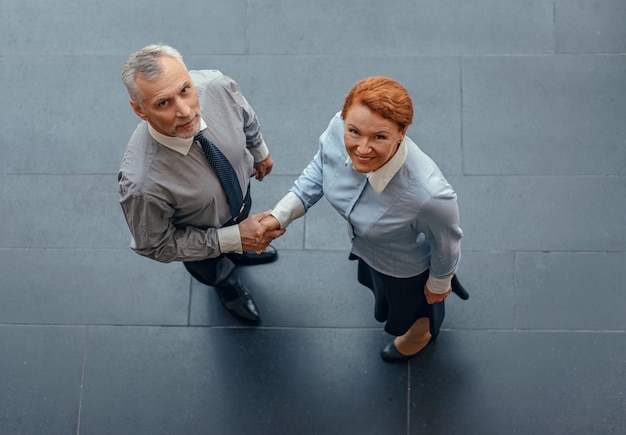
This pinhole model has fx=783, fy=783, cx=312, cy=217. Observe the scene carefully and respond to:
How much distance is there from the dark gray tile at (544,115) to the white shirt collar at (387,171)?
52.2 inches

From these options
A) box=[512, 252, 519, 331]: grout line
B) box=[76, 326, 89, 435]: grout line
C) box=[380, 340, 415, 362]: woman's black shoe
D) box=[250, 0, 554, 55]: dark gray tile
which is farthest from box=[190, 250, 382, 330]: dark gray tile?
box=[250, 0, 554, 55]: dark gray tile

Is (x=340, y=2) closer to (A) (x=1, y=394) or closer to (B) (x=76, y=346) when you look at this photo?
(B) (x=76, y=346)

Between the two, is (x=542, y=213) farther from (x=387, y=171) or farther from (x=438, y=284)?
(x=387, y=171)

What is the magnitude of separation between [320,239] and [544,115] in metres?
1.18

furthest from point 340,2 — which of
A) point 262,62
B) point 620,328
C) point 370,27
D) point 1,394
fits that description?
point 1,394

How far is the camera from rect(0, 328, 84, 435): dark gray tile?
333 centimetres

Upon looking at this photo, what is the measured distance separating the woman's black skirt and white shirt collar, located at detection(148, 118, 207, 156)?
2.68 feet

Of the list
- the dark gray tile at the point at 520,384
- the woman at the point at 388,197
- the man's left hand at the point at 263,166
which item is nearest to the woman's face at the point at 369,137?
the woman at the point at 388,197

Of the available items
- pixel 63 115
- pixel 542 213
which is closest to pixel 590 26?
pixel 542 213

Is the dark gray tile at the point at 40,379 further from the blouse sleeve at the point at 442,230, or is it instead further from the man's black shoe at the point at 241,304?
the blouse sleeve at the point at 442,230

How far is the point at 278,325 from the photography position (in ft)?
11.2

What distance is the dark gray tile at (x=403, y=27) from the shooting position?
3.71 metres

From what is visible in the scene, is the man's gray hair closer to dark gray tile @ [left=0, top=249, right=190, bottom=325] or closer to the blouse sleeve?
the blouse sleeve

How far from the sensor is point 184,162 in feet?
8.18
